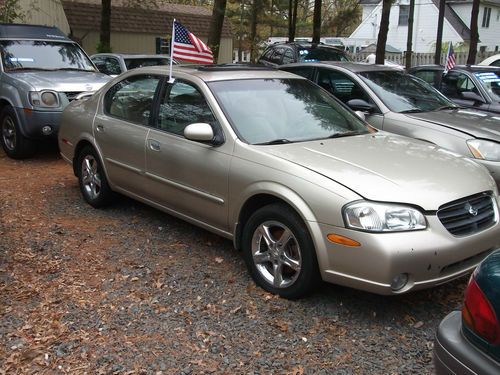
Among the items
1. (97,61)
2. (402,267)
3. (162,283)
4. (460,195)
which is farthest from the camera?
(97,61)

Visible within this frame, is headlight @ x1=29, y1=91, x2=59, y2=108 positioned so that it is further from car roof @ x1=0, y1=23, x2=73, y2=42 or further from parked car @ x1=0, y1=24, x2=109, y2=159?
car roof @ x1=0, y1=23, x2=73, y2=42

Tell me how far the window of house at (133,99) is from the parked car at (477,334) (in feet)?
11.7

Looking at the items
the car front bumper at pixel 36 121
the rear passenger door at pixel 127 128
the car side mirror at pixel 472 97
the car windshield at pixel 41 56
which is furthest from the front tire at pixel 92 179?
the car side mirror at pixel 472 97

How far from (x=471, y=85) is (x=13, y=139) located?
713 cm

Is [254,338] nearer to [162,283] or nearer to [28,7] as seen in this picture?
[162,283]

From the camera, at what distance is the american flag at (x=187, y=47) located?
5.89 m

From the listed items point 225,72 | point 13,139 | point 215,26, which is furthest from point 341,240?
point 215,26

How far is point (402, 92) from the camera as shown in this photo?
6.93 meters

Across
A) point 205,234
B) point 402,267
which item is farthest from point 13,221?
point 402,267

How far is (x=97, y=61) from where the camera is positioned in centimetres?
1252

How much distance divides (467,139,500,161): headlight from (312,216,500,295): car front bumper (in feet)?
7.84

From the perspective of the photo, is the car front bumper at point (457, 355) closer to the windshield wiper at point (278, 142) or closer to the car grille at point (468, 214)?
the car grille at point (468, 214)

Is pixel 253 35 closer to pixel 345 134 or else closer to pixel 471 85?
pixel 471 85

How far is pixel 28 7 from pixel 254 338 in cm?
1872
